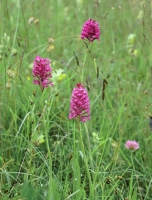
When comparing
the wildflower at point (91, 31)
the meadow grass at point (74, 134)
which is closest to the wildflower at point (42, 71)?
the meadow grass at point (74, 134)

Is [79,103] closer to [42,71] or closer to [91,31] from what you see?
[42,71]

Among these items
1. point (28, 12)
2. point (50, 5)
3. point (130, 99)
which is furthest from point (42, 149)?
point (50, 5)

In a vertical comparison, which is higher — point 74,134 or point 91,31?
point 91,31

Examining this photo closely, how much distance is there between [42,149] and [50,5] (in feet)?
9.09

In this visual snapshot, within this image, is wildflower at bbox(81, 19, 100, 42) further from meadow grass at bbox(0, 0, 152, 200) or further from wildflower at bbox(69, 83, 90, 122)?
wildflower at bbox(69, 83, 90, 122)

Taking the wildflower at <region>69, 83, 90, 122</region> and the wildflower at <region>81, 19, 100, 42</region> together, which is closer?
the wildflower at <region>69, 83, 90, 122</region>

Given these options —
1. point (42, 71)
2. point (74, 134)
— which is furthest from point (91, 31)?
point (74, 134)

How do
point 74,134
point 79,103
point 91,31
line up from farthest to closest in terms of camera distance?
point 74,134 < point 91,31 < point 79,103

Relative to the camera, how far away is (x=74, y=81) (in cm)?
293

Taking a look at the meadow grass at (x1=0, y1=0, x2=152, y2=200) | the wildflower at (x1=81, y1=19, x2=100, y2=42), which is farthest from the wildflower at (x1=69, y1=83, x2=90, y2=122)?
the wildflower at (x1=81, y1=19, x2=100, y2=42)

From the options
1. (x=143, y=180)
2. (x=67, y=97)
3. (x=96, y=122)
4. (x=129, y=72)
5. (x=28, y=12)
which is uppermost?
(x=28, y=12)

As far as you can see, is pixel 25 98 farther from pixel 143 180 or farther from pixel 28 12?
pixel 28 12

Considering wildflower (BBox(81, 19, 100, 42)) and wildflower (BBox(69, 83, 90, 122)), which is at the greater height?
wildflower (BBox(81, 19, 100, 42))

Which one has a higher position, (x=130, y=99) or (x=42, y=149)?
(x=130, y=99)
